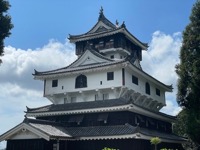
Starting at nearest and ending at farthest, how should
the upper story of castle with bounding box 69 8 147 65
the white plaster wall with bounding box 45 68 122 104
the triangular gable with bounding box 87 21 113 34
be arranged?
the white plaster wall with bounding box 45 68 122 104, the upper story of castle with bounding box 69 8 147 65, the triangular gable with bounding box 87 21 113 34

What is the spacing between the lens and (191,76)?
33938mm

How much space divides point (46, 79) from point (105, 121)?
11.8 metres

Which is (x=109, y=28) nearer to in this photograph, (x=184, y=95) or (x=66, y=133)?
(x=184, y=95)

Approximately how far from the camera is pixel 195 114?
107ft

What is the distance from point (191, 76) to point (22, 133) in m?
20.2

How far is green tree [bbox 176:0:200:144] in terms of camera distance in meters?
32.2

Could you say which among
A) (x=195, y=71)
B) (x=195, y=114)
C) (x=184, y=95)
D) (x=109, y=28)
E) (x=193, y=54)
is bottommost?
(x=195, y=114)

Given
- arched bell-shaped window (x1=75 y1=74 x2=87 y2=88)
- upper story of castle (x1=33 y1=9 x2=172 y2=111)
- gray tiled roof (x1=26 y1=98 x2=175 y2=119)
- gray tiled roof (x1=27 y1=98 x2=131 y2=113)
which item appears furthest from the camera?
arched bell-shaped window (x1=75 y1=74 x2=87 y2=88)

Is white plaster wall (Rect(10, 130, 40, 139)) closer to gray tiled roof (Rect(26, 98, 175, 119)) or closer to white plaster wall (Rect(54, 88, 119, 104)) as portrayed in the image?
gray tiled roof (Rect(26, 98, 175, 119))

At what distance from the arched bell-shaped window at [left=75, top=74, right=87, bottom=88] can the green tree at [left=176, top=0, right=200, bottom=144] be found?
38.0 feet

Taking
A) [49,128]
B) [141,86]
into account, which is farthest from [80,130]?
[141,86]

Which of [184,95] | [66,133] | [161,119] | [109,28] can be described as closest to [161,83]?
[161,119]

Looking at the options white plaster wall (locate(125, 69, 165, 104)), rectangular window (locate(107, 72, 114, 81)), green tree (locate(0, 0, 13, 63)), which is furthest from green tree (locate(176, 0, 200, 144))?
green tree (locate(0, 0, 13, 63))

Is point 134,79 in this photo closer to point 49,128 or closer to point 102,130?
point 102,130
